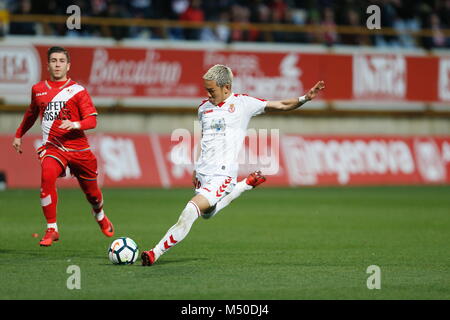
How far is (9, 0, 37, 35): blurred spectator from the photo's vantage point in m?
24.0

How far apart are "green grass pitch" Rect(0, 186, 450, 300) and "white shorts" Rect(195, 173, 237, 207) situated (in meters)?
0.74

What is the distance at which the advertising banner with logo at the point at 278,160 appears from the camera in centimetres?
2280

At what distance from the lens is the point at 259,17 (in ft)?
88.9

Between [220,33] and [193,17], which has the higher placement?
[193,17]

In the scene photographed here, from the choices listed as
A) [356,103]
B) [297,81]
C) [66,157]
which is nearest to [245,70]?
[297,81]

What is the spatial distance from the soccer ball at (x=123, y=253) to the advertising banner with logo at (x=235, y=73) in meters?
14.6

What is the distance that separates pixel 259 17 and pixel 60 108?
16969 millimetres

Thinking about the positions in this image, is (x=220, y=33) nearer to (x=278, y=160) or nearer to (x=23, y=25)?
(x=278, y=160)

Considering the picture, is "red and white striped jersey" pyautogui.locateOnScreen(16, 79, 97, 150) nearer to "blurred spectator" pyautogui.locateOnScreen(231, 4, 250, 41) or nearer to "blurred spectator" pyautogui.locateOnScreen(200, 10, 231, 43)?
"blurred spectator" pyautogui.locateOnScreen(200, 10, 231, 43)

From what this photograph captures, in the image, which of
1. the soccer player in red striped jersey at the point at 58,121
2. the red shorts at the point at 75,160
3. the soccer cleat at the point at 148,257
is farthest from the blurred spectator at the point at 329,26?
the soccer cleat at the point at 148,257

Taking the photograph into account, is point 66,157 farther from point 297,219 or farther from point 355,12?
point 355,12
